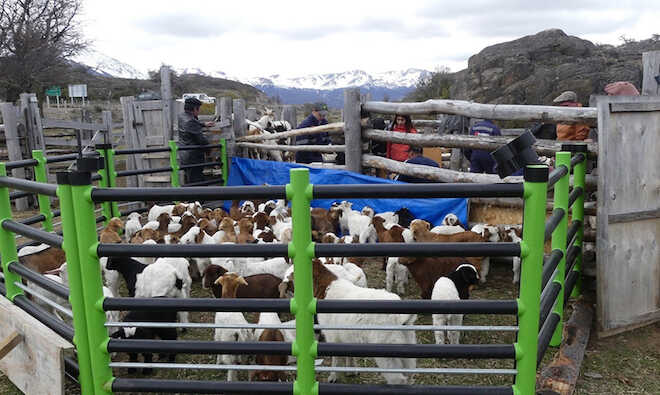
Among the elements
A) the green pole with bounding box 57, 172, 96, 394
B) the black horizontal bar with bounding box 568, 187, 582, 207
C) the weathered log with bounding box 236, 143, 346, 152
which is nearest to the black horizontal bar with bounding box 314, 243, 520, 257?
the green pole with bounding box 57, 172, 96, 394

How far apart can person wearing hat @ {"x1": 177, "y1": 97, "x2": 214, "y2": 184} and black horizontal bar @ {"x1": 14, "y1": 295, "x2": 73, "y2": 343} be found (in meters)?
6.57

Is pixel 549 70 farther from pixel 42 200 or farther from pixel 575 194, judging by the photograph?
pixel 42 200

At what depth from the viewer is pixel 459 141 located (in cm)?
708

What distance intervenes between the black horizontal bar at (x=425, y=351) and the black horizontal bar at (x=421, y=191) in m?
0.78

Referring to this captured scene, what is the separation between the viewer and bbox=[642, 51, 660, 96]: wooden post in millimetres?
6449

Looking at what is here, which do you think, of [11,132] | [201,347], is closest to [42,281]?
[201,347]

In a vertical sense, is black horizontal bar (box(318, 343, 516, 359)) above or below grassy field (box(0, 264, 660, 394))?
above

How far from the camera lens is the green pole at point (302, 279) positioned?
102 inches

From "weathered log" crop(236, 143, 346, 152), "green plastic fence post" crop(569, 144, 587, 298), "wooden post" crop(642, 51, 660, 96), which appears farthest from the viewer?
"weathered log" crop(236, 143, 346, 152)

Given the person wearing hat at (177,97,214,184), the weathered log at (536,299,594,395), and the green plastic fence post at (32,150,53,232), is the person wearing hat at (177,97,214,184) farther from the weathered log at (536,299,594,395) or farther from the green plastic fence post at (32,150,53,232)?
the weathered log at (536,299,594,395)

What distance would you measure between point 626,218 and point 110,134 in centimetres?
1264

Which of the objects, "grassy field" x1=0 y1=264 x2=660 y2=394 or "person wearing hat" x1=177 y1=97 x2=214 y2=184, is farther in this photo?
"person wearing hat" x1=177 y1=97 x2=214 y2=184

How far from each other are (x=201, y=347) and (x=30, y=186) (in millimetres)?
1598

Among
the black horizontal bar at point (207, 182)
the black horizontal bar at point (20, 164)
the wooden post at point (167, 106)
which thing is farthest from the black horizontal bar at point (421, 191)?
the wooden post at point (167, 106)
